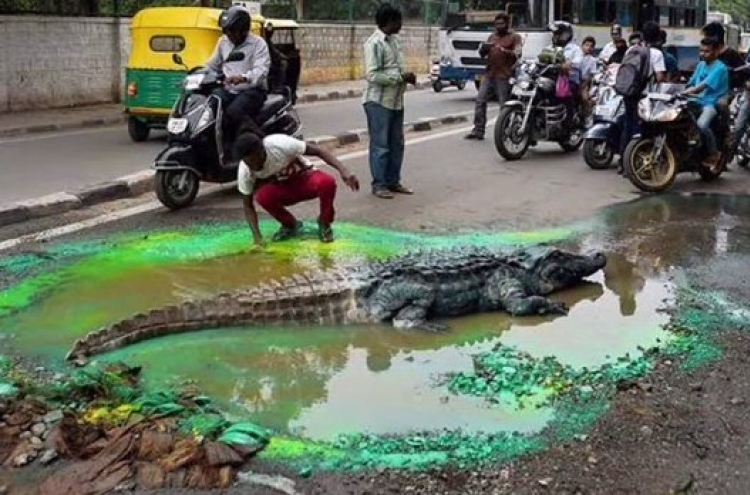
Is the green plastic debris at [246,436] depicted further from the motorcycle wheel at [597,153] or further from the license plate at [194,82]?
the motorcycle wheel at [597,153]

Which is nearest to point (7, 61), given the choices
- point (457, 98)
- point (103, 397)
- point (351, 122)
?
point (351, 122)

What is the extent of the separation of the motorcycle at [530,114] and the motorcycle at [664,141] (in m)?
2.10

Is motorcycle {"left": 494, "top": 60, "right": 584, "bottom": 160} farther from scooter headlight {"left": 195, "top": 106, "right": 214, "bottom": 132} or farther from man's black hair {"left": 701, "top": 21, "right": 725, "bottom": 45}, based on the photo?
scooter headlight {"left": 195, "top": 106, "right": 214, "bottom": 132}

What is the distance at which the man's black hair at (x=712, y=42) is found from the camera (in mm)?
9609

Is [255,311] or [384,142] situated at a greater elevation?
[384,142]

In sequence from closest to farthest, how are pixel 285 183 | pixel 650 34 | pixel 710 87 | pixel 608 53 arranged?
1. pixel 285 183
2. pixel 710 87
3. pixel 650 34
4. pixel 608 53

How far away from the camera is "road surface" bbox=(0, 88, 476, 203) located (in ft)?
31.4

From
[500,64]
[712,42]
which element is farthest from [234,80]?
[500,64]

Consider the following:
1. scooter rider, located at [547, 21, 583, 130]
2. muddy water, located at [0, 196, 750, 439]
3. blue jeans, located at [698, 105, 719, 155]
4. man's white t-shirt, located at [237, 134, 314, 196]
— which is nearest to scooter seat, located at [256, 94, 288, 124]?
man's white t-shirt, located at [237, 134, 314, 196]

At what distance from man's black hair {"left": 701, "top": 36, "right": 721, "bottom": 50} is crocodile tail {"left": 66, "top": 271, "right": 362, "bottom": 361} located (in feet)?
20.0

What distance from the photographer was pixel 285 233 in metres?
7.25

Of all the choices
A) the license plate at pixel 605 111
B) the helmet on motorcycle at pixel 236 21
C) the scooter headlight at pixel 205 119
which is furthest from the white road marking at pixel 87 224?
the license plate at pixel 605 111

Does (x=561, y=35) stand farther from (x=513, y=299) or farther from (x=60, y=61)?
(x=60, y=61)

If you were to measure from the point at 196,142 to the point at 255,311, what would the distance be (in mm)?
3299
